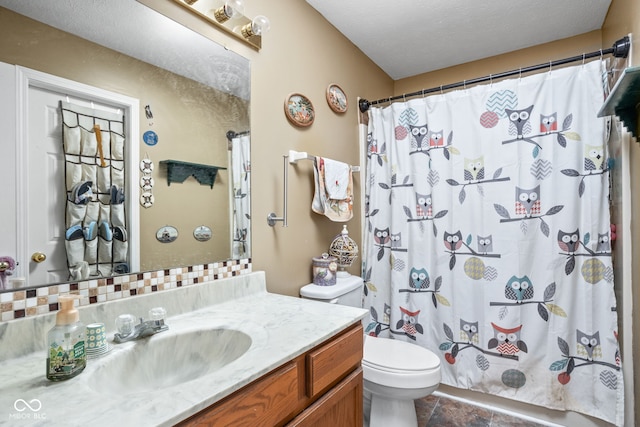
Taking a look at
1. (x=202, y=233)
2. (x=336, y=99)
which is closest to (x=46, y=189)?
(x=202, y=233)

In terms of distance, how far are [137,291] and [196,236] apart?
28cm

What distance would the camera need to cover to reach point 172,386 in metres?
0.79

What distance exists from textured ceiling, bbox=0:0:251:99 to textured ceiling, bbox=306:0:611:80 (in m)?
0.83

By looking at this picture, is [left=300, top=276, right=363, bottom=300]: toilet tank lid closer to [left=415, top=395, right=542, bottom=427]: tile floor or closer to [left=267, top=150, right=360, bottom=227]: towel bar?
[left=267, top=150, right=360, bottom=227]: towel bar

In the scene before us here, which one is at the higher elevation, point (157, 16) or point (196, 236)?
point (157, 16)

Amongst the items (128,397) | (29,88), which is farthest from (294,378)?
(29,88)

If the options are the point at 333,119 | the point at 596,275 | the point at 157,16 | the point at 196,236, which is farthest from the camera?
the point at 333,119

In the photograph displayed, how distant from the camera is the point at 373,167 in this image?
2246 millimetres

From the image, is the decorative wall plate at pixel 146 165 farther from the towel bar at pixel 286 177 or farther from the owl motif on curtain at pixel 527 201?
the owl motif on curtain at pixel 527 201

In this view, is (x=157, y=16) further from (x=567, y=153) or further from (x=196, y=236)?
(x=567, y=153)

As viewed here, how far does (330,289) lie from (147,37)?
4.32 feet

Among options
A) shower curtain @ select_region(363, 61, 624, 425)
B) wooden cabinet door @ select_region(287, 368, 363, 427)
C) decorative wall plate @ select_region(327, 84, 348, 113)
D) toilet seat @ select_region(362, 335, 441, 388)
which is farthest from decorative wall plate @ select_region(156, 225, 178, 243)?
shower curtain @ select_region(363, 61, 624, 425)

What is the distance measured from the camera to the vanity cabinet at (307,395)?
67 centimetres

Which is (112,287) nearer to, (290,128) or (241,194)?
(241,194)
